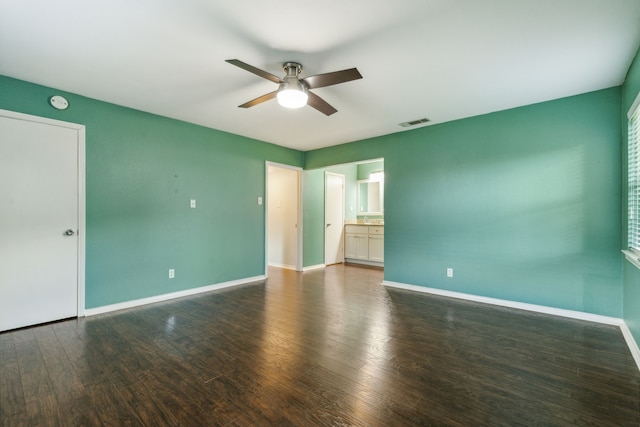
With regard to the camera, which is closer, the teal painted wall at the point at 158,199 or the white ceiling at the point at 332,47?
the white ceiling at the point at 332,47

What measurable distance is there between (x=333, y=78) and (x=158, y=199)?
2.88 metres

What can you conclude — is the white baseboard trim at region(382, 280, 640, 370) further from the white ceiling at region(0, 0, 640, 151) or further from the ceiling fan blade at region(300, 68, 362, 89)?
the ceiling fan blade at region(300, 68, 362, 89)

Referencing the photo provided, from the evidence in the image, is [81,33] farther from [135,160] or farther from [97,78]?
[135,160]

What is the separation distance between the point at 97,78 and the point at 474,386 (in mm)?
4114

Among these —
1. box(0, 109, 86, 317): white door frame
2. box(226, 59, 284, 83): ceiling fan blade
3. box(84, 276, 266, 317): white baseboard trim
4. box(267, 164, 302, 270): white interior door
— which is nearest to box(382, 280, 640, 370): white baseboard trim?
box(267, 164, 302, 270): white interior door

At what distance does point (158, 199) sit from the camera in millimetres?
3855

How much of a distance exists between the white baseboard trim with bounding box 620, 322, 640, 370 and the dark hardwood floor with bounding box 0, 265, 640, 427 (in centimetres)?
6

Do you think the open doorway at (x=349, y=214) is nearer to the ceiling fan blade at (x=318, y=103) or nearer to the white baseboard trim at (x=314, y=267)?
the white baseboard trim at (x=314, y=267)

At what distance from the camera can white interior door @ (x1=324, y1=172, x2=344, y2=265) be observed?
256 inches

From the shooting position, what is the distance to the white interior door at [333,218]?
650 centimetres

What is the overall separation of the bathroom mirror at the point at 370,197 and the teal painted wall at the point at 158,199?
302 cm

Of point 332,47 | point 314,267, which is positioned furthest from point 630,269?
point 314,267

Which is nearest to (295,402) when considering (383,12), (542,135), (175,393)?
(175,393)

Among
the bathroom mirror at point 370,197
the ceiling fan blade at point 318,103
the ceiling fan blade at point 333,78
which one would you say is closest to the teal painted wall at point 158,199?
the ceiling fan blade at point 318,103
